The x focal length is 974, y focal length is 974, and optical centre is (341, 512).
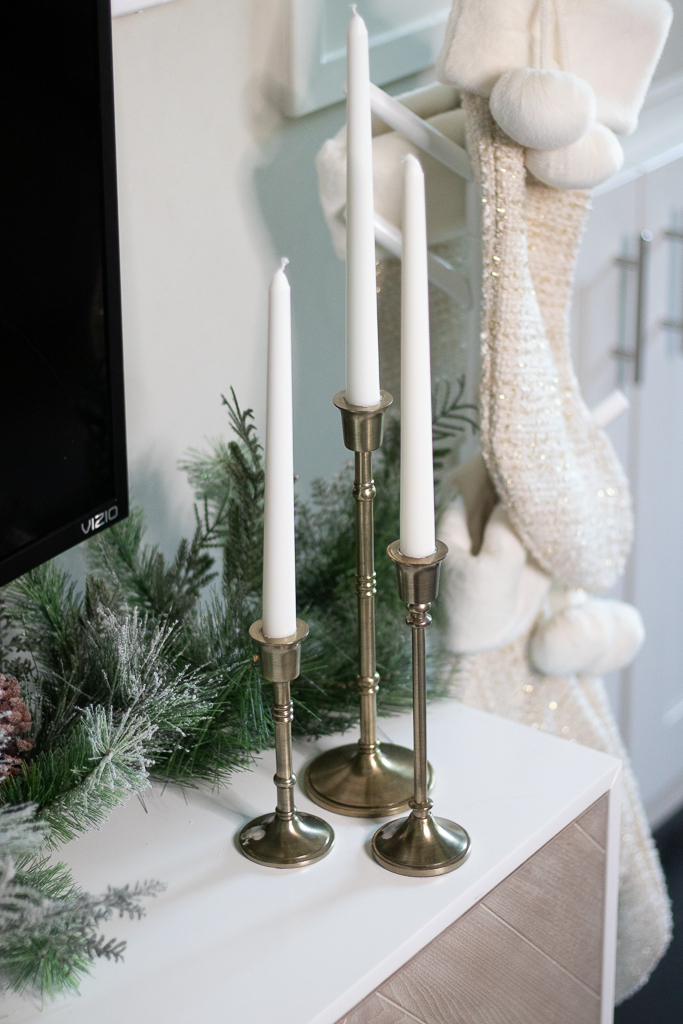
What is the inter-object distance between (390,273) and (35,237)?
1.39ft

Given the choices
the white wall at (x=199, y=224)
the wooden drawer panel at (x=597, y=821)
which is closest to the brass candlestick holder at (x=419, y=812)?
the wooden drawer panel at (x=597, y=821)

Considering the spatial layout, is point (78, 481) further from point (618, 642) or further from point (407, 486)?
point (618, 642)

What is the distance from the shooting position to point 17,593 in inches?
27.9

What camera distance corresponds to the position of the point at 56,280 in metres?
0.60

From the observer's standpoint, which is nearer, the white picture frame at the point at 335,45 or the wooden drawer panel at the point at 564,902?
the wooden drawer panel at the point at 564,902

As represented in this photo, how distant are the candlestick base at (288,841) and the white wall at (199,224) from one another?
0.99 feet

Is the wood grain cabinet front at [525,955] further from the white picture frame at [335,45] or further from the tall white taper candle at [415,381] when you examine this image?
the white picture frame at [335,45]

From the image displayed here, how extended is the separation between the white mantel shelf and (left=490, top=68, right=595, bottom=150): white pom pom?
0.47 metres

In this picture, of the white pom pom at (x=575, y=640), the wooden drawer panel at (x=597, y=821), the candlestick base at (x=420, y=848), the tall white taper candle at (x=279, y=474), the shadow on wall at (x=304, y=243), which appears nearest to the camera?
the tall white taper candle at (x=279, y=474)

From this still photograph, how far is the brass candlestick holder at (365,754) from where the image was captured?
0.65 m

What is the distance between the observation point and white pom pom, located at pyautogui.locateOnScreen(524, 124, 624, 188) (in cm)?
78

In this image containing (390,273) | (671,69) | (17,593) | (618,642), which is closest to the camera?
(17,593)

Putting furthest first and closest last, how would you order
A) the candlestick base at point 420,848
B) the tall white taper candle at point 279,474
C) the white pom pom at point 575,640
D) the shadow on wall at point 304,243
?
1. the white pom pom at point 575,640
2. the shadow on wall at point 304,243
3. the candlestick base at point 420,848
4. the tall white taper candle at point 279,474

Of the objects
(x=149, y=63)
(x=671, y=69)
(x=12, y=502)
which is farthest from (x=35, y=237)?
(x=671, y=69)
